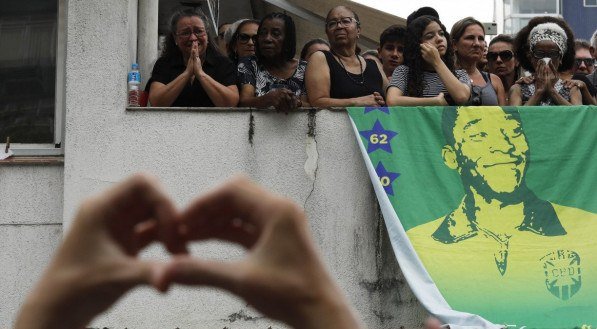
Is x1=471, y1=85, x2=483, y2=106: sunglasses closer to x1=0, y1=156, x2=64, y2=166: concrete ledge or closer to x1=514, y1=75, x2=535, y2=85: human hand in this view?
x1=514, y1=75, x2=535, y2=85: human hand

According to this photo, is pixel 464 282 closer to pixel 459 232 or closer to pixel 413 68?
pixel 459 232

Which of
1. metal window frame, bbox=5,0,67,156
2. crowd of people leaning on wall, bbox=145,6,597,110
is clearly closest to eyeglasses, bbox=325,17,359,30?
crowd of people leaning on wall, bbox=145,6,597,110

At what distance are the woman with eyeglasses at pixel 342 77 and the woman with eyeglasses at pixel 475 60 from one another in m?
0.57

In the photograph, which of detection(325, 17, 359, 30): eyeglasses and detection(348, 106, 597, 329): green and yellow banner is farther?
detection(325, 17, 359, 30): eyeglasses

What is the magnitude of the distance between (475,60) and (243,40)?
5.12 feet

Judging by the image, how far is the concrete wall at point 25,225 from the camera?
279 inches

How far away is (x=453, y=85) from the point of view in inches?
277

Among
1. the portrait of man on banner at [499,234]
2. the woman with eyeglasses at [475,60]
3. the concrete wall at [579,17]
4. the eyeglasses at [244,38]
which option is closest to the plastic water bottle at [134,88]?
the eyeglasses at [244,38]

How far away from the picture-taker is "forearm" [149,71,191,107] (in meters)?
6.96

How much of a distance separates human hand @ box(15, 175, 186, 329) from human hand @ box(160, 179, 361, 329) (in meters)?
0.02

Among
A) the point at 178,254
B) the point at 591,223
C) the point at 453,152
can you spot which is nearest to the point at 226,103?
the point at 453,152

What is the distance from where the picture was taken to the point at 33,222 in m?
7.18

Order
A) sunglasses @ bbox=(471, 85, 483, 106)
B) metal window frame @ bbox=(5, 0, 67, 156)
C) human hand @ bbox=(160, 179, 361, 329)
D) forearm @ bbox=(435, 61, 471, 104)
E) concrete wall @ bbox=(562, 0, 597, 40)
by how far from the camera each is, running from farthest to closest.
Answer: concrete wall @ bbox=(562, 0, 597, 40) → metal window frame @ bbox=(5, 0, 67, 156) → sunglasses @ bbox=(471, 85, 483, 106) → forearm @ bbox=(435, 61, 471, 104) → human hand @ bbox=(160, 179, 361, 329)

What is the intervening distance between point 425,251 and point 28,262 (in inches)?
94.4
